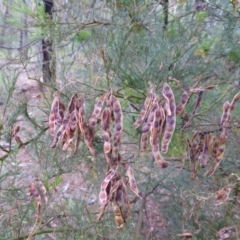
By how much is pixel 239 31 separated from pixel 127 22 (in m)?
0.72

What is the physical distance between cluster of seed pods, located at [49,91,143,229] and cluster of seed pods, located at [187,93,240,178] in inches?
14.3

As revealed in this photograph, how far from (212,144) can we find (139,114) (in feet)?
1.42

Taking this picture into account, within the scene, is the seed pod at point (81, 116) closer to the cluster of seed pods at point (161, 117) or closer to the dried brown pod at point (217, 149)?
the cluster of seed pods at point (161, 117)

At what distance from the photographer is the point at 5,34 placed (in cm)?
441

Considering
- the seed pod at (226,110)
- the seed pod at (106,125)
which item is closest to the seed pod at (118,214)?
the seed pod at (106,125)

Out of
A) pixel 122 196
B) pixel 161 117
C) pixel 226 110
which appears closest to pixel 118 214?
pixel 122 196

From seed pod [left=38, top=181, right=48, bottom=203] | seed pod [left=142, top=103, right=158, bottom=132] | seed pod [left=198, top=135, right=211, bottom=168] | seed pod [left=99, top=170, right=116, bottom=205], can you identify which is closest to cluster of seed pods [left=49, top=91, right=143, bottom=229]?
seed pod [left=99, top=170, right=116, bottom=205]

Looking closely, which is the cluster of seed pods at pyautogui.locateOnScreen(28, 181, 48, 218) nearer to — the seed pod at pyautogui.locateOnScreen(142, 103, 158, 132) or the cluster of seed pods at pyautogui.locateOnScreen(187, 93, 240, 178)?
the seed pod at pyautogui.locateOnScreen(142, 103, 158, 132)

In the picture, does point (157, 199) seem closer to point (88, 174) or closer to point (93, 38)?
point (88, 174)

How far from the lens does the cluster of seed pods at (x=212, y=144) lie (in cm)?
192

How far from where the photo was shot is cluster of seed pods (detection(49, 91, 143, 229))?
1743mm

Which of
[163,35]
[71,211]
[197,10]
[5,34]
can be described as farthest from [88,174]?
[5,34]

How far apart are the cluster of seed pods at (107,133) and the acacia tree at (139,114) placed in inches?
9.2

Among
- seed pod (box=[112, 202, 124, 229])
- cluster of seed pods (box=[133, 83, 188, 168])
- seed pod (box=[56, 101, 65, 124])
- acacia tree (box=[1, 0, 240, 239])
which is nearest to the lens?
cluster of seed pods (box=[133, 83, 188, 168])
